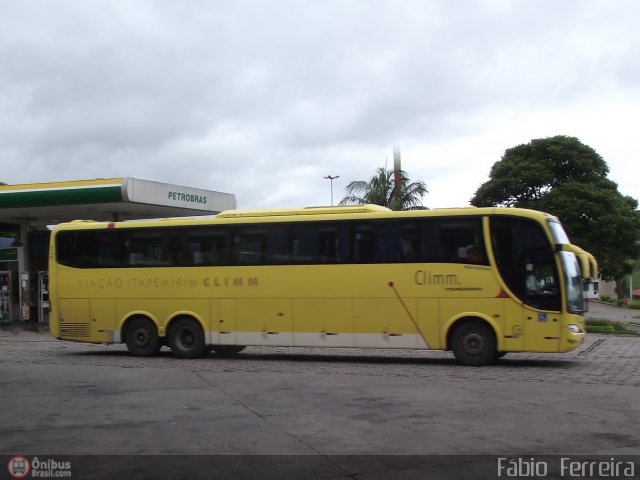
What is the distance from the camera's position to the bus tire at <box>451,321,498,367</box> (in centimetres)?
1395

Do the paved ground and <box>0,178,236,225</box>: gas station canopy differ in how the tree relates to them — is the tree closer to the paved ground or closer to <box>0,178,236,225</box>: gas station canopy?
the paved ground

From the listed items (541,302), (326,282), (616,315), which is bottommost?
(616,315)

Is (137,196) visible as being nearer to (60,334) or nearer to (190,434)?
(60,334)

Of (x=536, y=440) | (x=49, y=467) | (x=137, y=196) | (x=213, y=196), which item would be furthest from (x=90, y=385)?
(x=213, y=196)

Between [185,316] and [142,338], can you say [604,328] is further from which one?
[142,338]

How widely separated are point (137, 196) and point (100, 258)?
633 cm

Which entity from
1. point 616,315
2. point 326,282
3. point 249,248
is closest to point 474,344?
point 326,282

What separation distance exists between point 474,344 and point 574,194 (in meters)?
26.6

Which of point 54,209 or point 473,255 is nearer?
point 473,255

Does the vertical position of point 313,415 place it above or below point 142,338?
below

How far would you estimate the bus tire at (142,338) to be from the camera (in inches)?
650

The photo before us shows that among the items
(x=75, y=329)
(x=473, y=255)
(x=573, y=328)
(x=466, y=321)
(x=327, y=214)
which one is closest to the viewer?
(x=573, y=328)

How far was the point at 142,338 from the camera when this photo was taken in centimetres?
1661

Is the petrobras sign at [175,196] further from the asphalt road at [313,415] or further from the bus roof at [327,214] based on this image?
the asphalt road at [313,415]
